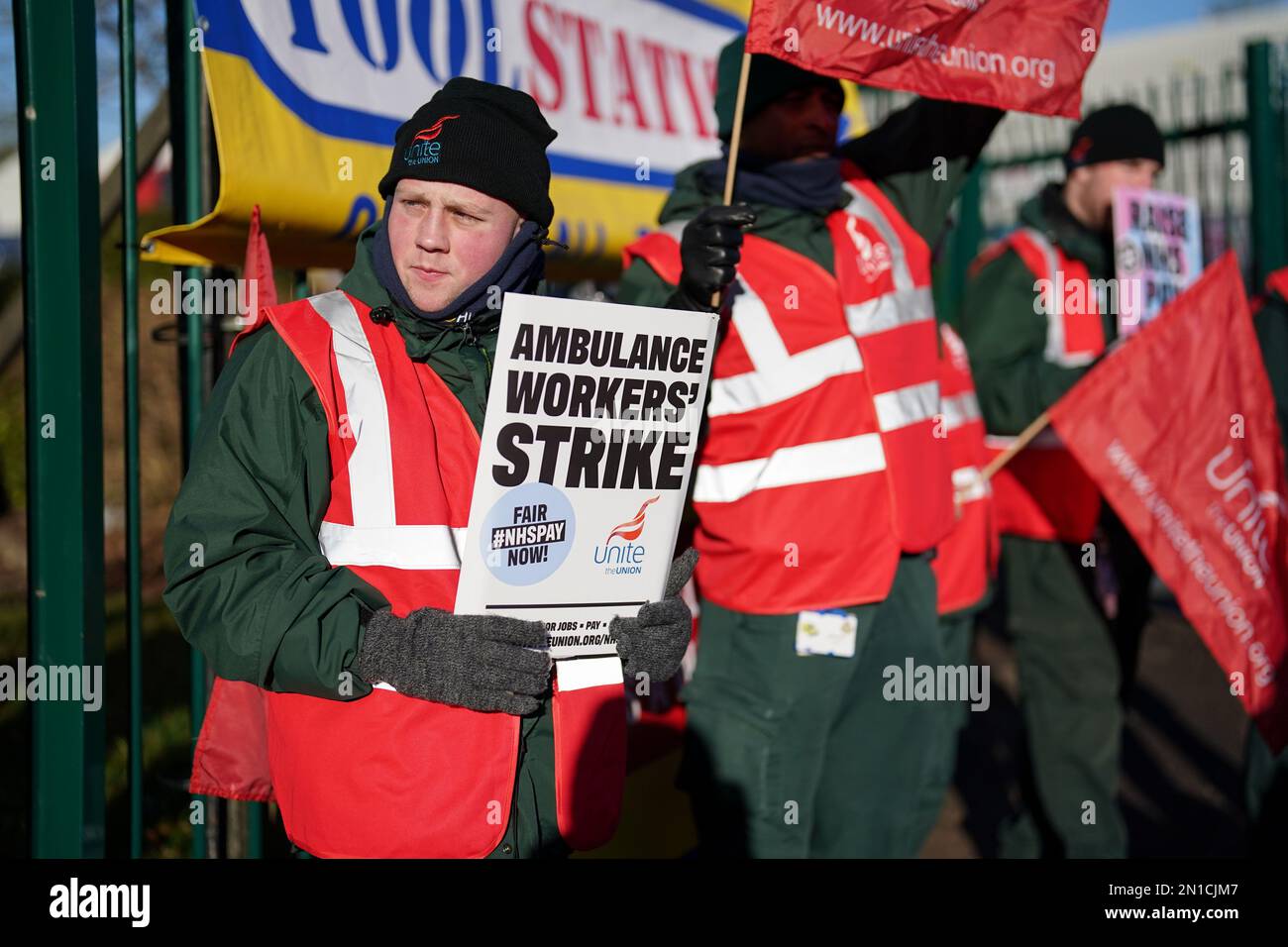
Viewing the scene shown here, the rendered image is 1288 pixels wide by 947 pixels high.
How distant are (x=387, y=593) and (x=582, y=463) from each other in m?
0.39

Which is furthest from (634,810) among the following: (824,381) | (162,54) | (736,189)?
(162,54)

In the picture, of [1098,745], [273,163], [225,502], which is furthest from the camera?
[1098,745]

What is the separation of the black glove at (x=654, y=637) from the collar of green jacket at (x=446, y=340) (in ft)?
1.44

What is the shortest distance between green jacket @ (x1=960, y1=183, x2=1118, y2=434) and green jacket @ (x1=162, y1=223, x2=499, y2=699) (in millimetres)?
2698

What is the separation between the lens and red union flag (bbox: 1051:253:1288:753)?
11.9ft

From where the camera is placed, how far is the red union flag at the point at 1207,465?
3637mm

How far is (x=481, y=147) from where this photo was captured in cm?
219

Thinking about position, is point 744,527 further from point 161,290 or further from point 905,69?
point 161,290

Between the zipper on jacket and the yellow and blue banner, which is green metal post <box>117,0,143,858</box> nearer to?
the yellow and blue banner

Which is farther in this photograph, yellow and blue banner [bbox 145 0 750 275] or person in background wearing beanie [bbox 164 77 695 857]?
yellow and blue banner [bbox 145 0 750 275]

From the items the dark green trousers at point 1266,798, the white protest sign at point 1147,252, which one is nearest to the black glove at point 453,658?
the dark green trousers at point 1266,798

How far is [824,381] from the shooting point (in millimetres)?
3117

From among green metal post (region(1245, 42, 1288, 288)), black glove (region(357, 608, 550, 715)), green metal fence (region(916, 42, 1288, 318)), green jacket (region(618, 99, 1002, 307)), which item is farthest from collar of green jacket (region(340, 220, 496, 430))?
→ green metal post (region(1245, 42, 1288, 288))

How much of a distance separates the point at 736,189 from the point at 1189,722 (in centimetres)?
419
